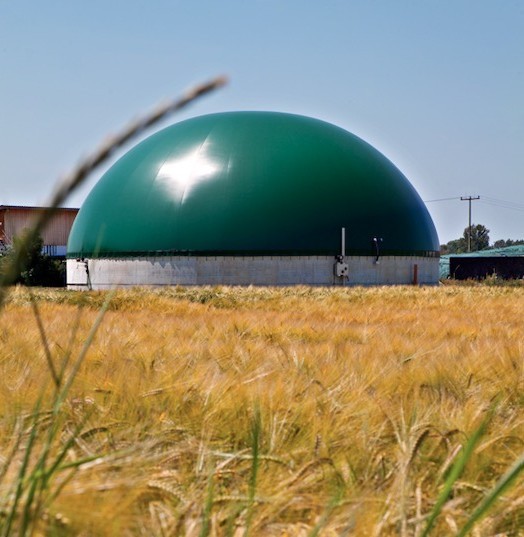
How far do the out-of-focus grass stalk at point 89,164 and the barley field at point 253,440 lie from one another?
0.21 metres

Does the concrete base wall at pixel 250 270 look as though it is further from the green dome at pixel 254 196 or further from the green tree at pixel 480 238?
the green tree at pixel 480 238

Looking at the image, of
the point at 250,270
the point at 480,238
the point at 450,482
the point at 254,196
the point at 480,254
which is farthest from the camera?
the point at 480,238

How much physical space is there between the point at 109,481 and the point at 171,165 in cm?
2933

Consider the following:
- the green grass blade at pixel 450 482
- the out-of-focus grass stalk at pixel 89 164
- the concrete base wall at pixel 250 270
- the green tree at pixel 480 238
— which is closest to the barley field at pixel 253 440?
the green grass blade at pixel 450 482

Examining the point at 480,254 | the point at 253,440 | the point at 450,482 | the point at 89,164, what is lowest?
the point at 253,440

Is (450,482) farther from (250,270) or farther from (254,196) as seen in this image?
(254,196)

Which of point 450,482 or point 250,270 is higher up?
point 250,270

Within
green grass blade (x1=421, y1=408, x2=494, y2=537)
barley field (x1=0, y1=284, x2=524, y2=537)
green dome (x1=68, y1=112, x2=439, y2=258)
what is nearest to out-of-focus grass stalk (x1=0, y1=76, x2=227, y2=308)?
barley field (x1=0, y1=284, x2=524, y2=537)

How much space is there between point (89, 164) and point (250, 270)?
27.2 meters

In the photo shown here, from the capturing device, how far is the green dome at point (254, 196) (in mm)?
28297

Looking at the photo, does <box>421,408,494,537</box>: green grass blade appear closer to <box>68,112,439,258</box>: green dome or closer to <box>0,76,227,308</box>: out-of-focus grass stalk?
<box>0,76,227,308</box>: out-of-focus grass stalk

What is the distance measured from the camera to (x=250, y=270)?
2805 centimetres

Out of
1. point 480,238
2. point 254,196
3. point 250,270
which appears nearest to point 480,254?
point 254,196

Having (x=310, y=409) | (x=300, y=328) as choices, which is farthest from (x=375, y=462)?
(x=300, y=328)
